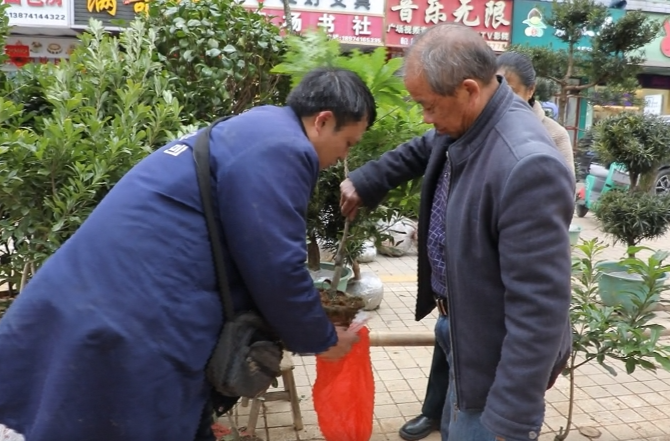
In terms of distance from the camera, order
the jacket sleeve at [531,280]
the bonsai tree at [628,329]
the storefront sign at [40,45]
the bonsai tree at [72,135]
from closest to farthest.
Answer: the jacket sleeve at [531,280]
the bonsai tree at [72,135]
the bonsai tree at [628,329]
the storefront sign at [40,45]

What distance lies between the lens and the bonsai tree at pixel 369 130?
7.14 ft

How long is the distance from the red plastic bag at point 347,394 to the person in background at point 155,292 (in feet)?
2.58

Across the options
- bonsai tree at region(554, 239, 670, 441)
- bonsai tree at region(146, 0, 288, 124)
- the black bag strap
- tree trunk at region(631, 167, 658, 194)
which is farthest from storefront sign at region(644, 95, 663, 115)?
the black bag strap

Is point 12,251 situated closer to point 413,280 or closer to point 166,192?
point 166,192

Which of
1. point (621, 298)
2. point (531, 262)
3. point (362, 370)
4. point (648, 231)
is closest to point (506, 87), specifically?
point (531, 262)

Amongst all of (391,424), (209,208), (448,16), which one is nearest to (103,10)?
(448,16)

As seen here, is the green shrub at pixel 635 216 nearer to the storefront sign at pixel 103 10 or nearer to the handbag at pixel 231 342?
the handbag at pixel 231 342

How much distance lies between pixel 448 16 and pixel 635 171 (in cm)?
633

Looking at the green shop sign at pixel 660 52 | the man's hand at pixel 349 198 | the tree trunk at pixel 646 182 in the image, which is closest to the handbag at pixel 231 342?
the man's hand at pixel 349 198

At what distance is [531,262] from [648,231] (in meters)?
A: 4.54

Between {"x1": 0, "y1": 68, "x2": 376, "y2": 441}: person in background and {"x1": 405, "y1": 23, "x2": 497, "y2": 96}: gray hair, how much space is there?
387 mm

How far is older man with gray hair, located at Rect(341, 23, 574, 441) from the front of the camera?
142cm

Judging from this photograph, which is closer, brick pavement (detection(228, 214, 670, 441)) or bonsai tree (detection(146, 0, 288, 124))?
bonsai tree (detection(146, 0, 288, 124))

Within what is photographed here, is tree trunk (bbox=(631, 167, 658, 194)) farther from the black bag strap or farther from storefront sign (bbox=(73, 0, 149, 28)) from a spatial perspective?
storefront sign (bbox=(73, 0, 149, 28))
